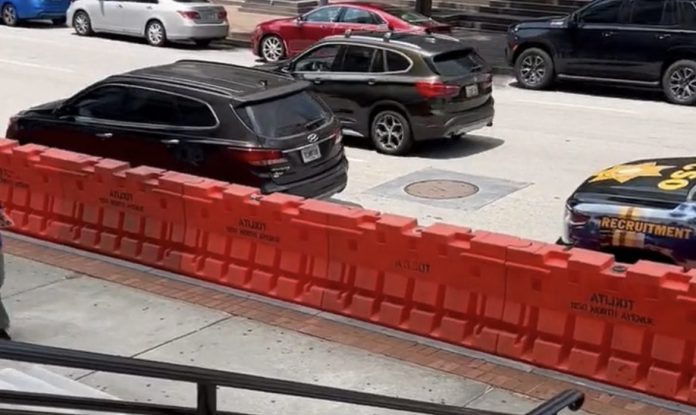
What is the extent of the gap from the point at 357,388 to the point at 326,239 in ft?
5.86

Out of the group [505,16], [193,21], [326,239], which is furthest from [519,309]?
[505,16]

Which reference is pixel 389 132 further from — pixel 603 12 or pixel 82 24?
pixel 82 24

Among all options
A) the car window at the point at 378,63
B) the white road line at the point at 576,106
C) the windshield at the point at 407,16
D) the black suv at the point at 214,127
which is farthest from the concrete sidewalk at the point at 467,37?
the black suv at the point at 214,127

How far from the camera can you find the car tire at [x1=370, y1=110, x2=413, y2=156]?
14.7 m

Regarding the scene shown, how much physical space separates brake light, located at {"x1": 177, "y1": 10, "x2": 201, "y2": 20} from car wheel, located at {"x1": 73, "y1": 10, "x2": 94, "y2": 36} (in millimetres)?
3476

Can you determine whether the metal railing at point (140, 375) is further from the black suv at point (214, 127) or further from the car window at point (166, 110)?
the car window at point (166, 110)

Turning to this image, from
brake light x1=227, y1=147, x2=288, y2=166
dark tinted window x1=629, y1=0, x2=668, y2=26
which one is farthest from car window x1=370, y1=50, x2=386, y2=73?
dark tinted window x1=629, y1=0, x2=668, y2=26

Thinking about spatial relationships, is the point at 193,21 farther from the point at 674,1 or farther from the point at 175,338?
the point at 175,338

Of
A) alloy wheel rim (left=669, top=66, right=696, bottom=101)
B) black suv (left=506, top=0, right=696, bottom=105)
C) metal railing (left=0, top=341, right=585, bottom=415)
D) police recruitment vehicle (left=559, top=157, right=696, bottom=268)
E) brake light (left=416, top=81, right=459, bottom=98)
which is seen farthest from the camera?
black suv (left=506, top=0, right=696, bottom=105)

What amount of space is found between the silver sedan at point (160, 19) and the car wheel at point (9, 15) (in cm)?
308

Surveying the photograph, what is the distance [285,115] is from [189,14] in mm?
15896

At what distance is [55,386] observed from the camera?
6402 millimetres

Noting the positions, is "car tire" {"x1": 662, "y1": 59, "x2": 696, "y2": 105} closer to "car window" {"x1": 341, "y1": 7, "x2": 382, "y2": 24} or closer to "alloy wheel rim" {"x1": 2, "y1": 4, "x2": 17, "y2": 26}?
"car window" {"x1": 341, "y1": 7, "x2": 382, "y2": 24}

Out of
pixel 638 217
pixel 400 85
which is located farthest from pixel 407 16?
pixel 638 217
